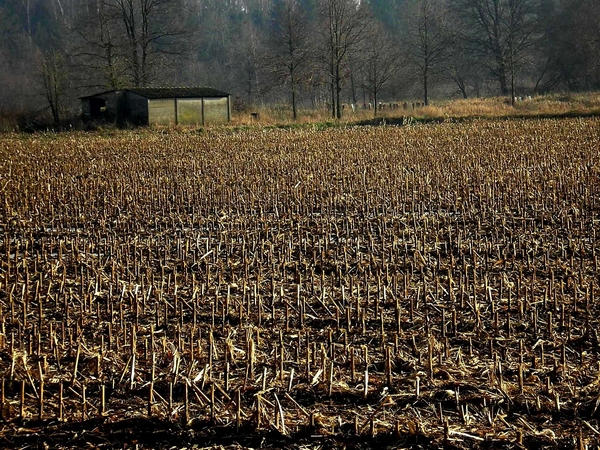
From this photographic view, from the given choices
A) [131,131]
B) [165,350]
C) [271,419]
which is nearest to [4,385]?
[165,350]

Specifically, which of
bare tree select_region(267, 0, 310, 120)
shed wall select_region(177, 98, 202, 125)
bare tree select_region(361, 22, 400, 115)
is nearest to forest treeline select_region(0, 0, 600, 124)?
bare tree select_region(267, 0, 310, 120)

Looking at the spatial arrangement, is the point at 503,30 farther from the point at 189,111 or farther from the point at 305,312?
the point at 305,312

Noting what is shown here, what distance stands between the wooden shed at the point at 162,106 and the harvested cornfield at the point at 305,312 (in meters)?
23.3

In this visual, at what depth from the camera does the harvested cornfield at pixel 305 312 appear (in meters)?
5.62

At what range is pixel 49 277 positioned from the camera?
9672mm

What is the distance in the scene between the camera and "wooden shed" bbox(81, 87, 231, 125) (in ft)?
131

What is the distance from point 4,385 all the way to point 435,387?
3.12m

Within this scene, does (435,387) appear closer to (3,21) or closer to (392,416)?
(392,416)

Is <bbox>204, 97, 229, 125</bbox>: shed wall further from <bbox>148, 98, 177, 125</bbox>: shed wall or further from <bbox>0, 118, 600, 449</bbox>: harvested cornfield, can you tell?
<bbox>0, 118, 600, 449</bbox>: harvested cornfield

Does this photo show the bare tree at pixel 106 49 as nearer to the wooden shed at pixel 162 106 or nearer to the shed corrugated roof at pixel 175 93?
the wooden shed at pixel 162 106

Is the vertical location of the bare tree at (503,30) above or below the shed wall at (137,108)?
above

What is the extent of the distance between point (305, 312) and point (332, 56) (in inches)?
1768

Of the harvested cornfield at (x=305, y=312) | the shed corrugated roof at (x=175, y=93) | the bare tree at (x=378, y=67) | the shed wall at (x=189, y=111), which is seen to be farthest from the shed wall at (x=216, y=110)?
the harvested cornfield at (x=305, y=312)

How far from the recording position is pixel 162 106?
131ft
